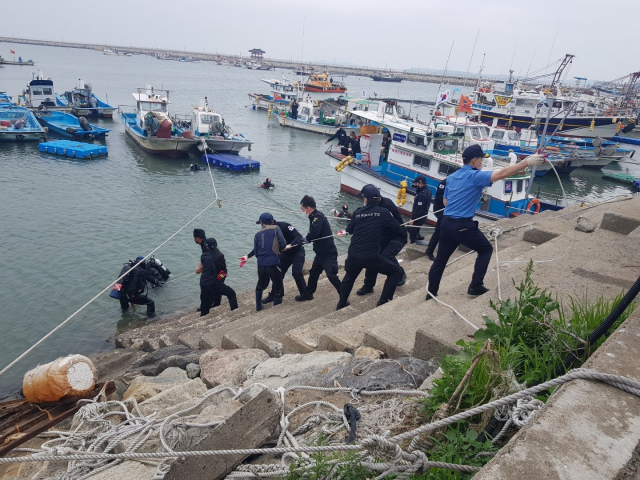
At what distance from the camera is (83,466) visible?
3.67 meters

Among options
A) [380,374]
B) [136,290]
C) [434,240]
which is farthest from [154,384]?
[434,240]

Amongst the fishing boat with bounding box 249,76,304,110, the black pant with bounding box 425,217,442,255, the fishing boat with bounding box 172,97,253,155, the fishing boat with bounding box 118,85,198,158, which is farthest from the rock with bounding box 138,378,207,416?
the fishing boat with bounding box 249,76,304,110

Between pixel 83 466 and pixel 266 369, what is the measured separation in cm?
182

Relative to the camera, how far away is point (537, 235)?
8234 mm

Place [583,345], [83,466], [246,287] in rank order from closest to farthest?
[583,345]
[83,466]
[246,287]

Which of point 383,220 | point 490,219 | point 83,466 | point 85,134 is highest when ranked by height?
point 383,220

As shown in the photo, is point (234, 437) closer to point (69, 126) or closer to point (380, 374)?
point (380, 374)

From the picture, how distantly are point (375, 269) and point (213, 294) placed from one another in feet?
12.7

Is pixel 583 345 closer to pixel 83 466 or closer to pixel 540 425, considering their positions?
pixel 540 425

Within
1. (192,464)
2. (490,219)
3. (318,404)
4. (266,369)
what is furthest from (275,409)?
(490,219)

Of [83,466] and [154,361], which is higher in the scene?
[83,466]

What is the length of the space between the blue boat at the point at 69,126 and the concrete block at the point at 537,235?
30316 millimetres

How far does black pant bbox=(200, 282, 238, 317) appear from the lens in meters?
8.57

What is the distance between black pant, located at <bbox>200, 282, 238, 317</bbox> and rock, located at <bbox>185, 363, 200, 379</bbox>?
2706 mm
